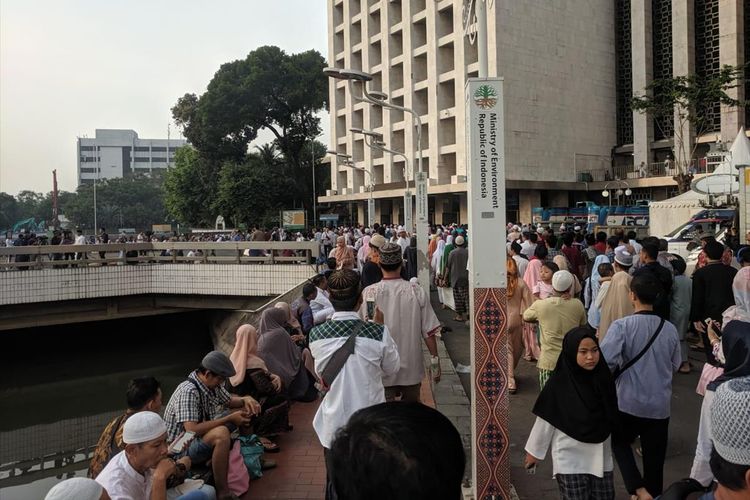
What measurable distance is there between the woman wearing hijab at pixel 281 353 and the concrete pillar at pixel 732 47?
99.0 feet

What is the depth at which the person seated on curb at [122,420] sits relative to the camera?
12.7 feet

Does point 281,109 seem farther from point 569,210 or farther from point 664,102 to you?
point 664,102

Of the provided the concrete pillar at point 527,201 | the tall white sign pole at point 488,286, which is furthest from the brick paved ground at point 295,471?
the concrete pillar at point 527,201

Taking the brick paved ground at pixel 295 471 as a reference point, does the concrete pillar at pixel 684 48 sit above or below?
above

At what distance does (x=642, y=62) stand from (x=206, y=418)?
Result: 1400 inches

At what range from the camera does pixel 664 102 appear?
2852 centimetres

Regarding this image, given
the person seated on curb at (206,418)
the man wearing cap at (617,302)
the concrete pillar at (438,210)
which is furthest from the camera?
the concrete pillar at (438,210)

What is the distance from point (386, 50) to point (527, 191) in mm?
14966

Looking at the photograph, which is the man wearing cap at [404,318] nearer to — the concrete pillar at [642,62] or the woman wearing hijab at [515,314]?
the woman wearing hijab at [515,314]

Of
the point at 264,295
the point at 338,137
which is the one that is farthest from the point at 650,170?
the point at 264,295

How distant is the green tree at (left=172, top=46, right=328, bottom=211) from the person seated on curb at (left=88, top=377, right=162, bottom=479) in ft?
137

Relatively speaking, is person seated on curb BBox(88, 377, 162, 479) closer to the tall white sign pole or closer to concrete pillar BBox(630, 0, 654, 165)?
the tall white sign pole

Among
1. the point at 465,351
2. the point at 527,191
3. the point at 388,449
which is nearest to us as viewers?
the point at 388,449

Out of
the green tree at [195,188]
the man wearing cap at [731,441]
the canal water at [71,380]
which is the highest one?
the green tree at [195,188]
